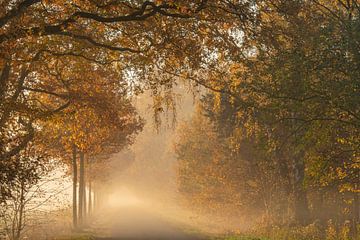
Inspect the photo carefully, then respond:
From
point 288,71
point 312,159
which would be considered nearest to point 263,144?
point 312,159

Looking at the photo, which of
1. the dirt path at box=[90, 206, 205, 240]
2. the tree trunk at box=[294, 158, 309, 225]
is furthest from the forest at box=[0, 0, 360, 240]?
the dirt path at box=[90, 206, 205, 240]

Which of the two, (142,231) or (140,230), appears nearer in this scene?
(142,231)

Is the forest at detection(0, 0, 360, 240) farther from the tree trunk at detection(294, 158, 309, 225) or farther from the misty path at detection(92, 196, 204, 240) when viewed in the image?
the misty path at detection(92, 196, 204, 240)

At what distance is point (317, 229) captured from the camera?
21.7 meters

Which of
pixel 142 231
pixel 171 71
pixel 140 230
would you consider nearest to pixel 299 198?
pixel 142 231

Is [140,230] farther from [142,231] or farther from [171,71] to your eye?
[171,71]

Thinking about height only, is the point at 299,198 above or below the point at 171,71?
below

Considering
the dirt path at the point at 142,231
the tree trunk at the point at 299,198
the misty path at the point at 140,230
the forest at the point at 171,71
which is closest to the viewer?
the forest at the point at 171,71

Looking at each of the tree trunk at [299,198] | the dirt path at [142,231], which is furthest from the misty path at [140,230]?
the tree trunk at [299,198]

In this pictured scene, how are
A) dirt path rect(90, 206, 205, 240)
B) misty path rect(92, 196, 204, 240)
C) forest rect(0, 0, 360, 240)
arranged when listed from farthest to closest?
misty path rect(92, 196, 204, 240)
dirt path rect(90, 206, 205, 240)
forest rect(0, 0, 360, 240)

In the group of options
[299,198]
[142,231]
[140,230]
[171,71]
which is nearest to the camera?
[171,71]

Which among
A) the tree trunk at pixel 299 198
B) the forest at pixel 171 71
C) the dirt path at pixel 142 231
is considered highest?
the forest at pixel 171 71

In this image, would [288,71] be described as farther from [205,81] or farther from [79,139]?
[79,139]

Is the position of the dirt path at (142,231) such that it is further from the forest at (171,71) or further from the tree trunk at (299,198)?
the tree trunk at (299,198)
